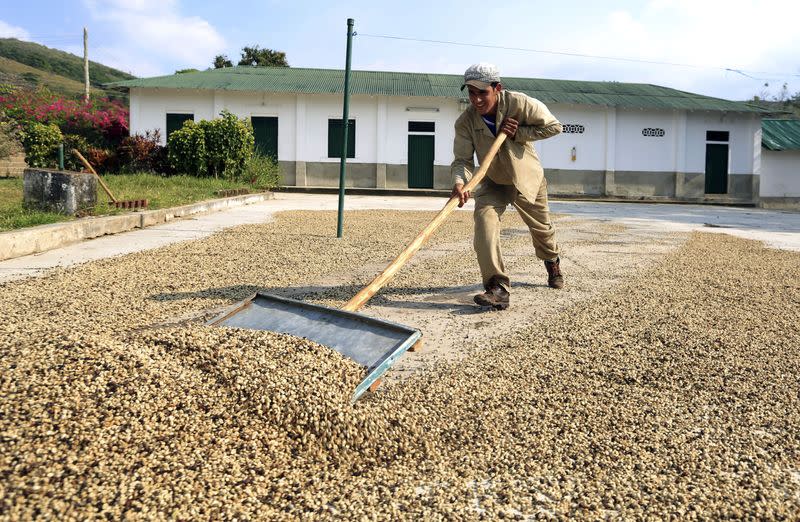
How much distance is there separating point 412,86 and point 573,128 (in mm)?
5843

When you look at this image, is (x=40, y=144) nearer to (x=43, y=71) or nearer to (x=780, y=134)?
(x=780, y=134)

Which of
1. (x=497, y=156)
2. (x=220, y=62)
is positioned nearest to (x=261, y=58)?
(x=220, y=62)

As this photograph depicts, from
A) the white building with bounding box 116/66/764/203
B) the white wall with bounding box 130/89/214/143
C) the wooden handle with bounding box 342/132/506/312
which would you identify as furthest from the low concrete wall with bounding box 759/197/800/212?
the wooden handle with bounding box 342/132/506/312

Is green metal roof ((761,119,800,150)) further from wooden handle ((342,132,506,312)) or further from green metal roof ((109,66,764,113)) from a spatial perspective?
wooden handle ((342,132,506,312))

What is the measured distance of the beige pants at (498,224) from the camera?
4527 millimetres

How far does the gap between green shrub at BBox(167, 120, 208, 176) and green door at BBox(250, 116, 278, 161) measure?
205 inches

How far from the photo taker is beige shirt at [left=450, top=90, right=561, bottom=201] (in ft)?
15.0

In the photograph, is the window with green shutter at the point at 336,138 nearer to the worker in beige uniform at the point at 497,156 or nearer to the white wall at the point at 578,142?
the white wall at the point at 578,142

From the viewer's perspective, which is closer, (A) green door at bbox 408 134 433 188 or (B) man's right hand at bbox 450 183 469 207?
(B) man's right hand at bbox 450 183 469 207

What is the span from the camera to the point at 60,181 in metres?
8.23

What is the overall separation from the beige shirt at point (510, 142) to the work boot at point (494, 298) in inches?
26.4

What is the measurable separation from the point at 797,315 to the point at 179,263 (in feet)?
16.1

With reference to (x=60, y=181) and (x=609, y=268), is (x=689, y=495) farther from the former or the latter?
(x=60, y=181)

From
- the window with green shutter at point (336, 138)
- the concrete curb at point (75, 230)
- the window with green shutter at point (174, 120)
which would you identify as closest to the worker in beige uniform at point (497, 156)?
the concrete curb at point (75, 230)
